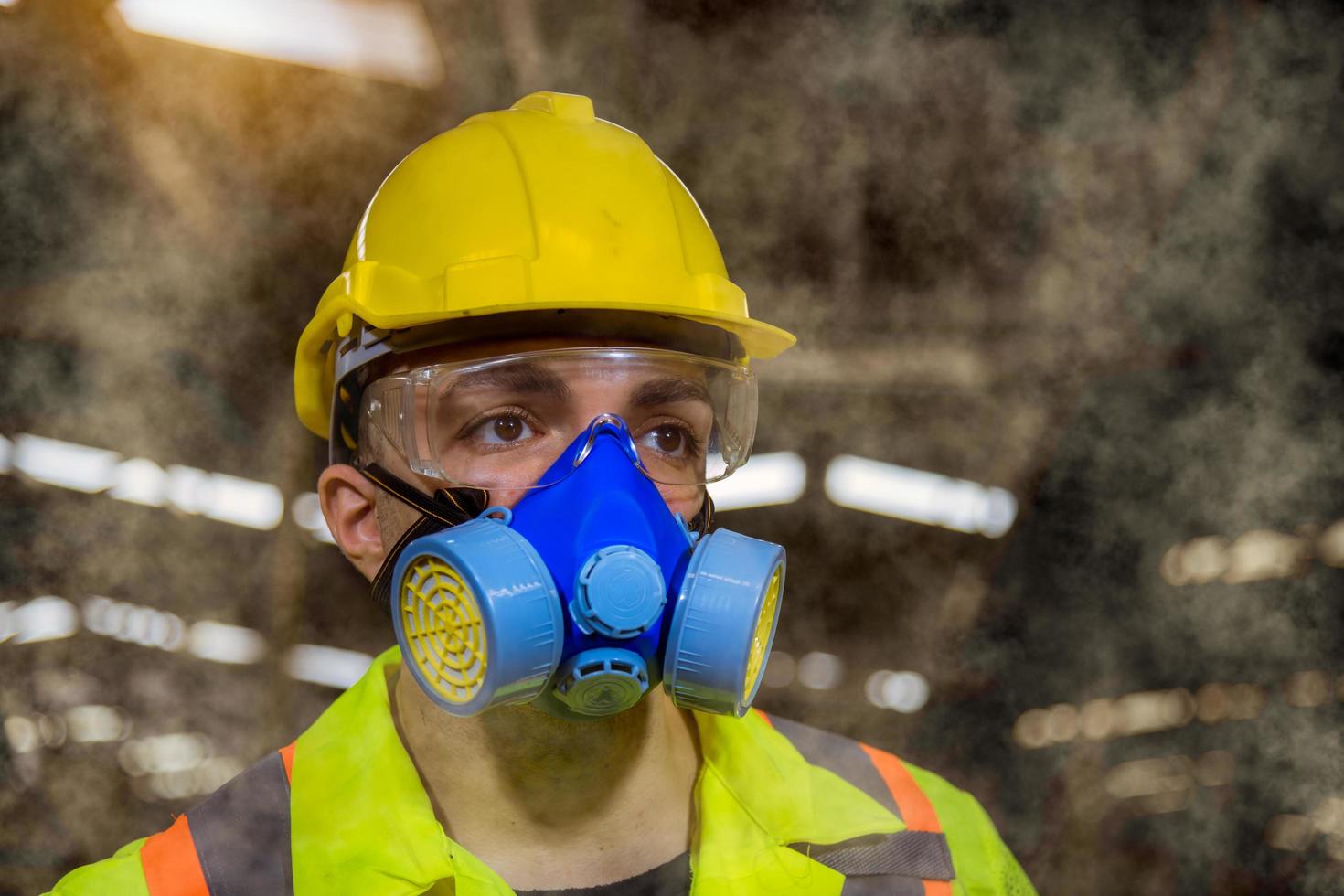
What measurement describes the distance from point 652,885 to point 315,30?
200 cm

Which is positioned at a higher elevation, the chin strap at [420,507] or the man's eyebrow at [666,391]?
the man's eyebrow at [666,391]

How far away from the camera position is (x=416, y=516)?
167cm

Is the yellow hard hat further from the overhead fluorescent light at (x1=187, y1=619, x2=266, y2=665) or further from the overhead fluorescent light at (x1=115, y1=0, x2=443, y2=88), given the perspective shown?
the overhead fluorescent light at (x1=187, y1=619, x2=266, y2=665)

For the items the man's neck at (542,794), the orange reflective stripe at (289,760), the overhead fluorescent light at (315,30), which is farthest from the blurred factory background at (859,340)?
the man's neck at (542,794)

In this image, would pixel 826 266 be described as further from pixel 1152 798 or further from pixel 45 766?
pixel 45 766

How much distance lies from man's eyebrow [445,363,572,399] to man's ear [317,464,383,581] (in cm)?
31

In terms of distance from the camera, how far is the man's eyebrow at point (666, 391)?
164cm

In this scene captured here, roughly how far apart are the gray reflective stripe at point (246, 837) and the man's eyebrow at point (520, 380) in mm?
700

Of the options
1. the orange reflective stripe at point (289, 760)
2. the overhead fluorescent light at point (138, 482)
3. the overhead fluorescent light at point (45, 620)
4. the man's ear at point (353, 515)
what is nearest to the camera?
the orange reflective stripe at point (289, 760)

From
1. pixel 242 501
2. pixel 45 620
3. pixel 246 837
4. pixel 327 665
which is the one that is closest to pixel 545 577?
pixel 246 837

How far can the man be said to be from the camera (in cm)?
142

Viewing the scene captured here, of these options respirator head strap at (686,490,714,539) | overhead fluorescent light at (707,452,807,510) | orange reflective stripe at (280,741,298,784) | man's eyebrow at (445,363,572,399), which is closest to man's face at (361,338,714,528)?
man's eyebrow at (445,363,572,399)

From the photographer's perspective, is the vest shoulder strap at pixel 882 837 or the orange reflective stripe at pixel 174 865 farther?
the vest shoulder strap at pixel 882 837

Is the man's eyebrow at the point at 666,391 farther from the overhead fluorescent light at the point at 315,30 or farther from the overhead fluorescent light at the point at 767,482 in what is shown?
→ the overhead fluorescent light at the point at 767,482
